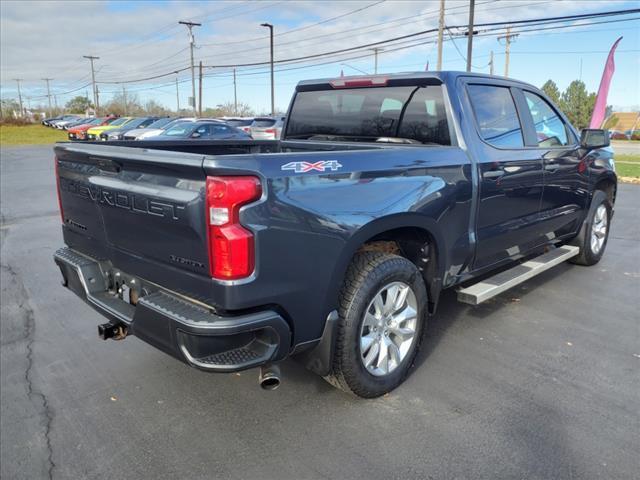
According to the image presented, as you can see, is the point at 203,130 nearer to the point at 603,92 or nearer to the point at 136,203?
the point at 603,92

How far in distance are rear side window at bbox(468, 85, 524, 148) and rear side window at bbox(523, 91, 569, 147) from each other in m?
0.36

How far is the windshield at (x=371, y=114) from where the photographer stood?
3.78 m

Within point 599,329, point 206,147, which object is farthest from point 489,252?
point 206,147

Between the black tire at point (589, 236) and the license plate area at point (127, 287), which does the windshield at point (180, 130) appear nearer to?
the black tire at point (589, 236)

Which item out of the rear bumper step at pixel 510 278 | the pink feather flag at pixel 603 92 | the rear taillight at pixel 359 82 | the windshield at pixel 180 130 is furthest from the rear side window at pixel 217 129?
the rear bumper step at pixel 510 278

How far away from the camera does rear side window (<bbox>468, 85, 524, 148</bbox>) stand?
12.8ft

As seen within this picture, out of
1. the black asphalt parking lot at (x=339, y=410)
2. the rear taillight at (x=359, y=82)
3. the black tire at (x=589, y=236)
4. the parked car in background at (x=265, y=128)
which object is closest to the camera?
the black asphalt parking lot at (x=339, y=410)

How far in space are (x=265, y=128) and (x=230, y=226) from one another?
70.0 feet

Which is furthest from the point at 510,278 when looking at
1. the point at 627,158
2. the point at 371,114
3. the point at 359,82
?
the point at 627,158

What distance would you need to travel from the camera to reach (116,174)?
2854mm

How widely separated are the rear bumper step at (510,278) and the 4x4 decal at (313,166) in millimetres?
1658

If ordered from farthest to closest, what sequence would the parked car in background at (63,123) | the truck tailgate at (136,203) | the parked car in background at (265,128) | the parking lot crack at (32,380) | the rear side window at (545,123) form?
the parked car in background at (63,123)
the parked car in background at (265,128)
the rear side window at (545,123)
the parking lot crack at (32,380)
the truck tailgate at (136,203)

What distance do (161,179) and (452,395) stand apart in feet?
7.10

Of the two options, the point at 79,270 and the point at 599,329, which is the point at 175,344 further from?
the point at 599,329
